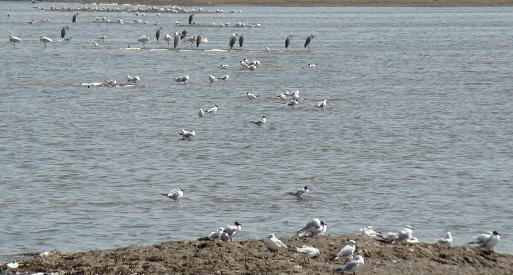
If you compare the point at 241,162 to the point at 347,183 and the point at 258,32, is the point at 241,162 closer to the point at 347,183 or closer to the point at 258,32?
the point at 347,183

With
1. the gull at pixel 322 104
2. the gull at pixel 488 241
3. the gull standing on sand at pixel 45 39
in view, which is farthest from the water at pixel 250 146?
→ the gull standing on sand at pixel 45 39

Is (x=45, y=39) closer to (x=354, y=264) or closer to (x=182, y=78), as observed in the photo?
(x=182, y=78)

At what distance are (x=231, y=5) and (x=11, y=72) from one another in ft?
248

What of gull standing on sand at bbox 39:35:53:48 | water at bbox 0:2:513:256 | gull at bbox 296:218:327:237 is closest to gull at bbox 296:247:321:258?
gull at bbox 296:218:327:237

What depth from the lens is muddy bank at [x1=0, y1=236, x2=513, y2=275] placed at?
1345 cm

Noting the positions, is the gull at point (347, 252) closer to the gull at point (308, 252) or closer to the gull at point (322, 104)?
the gull at point (308, 252)

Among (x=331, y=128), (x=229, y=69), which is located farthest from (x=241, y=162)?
(x=229, y=69)

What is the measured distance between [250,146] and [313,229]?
36.4 feet

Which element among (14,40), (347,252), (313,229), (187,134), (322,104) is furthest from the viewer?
(14,40)

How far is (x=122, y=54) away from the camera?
54.5m

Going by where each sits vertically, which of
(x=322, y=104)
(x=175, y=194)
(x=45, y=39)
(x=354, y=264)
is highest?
(x=354, y=264)

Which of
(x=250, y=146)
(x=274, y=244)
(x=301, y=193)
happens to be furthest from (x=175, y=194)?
(x=250, y=146)

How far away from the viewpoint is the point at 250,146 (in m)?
26.1

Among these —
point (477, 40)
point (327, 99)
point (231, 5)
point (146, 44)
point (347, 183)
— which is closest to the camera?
point (347, 183)
